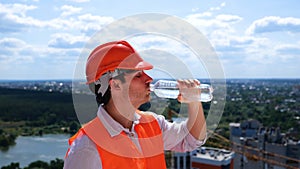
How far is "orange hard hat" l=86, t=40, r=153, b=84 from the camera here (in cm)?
84

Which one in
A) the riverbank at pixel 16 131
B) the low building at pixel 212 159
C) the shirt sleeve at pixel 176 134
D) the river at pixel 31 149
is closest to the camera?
the shirt sleeve at pixel 176 134

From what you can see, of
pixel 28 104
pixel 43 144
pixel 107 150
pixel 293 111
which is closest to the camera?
pixel 107 150

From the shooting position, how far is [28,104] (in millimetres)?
18969

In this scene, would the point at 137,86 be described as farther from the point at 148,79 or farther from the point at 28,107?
the point at 28,107

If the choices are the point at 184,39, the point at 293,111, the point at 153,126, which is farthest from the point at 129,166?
the point at 293,111

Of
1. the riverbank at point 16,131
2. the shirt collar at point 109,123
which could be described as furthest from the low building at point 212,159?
the shirt collar at point 109,123

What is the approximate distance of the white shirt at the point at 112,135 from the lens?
81 cm

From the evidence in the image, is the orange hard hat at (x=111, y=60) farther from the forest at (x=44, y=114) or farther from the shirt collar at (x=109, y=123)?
the forest at (x=44, y=114)

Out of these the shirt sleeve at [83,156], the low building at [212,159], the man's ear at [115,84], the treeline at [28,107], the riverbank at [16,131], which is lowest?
the riverbank at [16,131]

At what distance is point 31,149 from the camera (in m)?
17.5

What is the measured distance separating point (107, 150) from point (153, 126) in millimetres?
213

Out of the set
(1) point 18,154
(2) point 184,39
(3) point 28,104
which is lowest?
(1) point 18,154

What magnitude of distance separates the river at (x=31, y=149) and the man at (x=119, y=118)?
42.1ft

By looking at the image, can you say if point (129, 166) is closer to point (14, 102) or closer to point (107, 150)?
point (107, 150)
